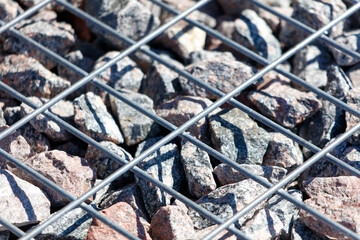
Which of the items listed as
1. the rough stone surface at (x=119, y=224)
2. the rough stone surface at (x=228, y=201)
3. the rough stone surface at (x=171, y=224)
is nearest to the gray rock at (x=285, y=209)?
the rough stone surface at (x=228, y=201)

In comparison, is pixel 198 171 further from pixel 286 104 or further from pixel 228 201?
pixel 286 104

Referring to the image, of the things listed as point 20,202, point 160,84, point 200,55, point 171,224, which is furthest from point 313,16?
point 20,202

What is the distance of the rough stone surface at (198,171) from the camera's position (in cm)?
214

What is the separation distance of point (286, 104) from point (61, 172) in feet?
3.11

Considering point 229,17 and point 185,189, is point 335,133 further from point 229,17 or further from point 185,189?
point 229,17

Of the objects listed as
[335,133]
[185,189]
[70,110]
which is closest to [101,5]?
[70,110]

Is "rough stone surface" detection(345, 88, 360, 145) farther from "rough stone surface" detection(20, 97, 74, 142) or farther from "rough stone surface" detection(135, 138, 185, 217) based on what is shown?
"rough stone surface" detection(20, 97, 74, 142)

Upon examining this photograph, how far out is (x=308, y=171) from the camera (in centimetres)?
231

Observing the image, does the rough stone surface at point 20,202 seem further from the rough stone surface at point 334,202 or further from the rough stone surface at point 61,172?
the rough stone surface at point 334,202

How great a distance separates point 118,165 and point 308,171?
75cm

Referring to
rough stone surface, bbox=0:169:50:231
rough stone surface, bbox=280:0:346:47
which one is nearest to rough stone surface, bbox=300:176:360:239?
rough stone surface, bbox=0:169:50:231

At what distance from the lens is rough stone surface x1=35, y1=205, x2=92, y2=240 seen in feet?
6.44

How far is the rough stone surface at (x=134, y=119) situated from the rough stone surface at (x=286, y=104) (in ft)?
1.44

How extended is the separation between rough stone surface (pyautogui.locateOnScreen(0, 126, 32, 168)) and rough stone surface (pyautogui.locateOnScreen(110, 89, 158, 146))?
389 mm
